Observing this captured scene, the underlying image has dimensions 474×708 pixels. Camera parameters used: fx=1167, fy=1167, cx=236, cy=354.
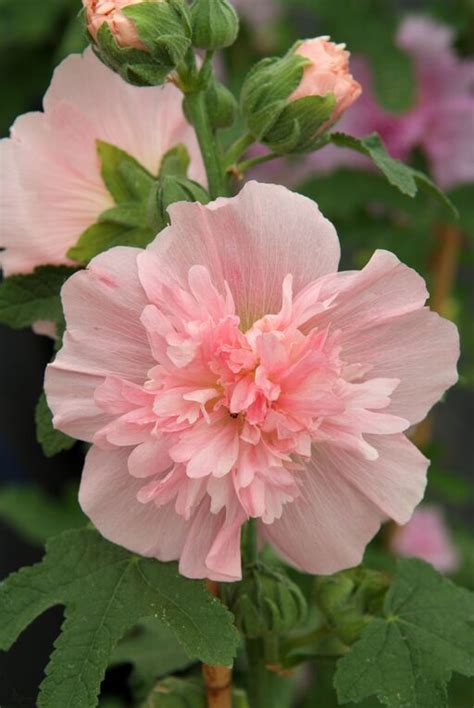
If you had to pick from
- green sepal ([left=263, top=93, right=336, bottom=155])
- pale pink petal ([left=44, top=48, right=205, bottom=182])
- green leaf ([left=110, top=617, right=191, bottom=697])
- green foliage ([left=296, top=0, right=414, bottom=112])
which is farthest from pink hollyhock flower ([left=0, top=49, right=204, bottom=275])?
green foliage ([left=296, top=0, right=414, bottom=112])

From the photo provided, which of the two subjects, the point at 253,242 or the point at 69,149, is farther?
the point at 69,149

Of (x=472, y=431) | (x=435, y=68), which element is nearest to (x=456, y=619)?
(x=435, y=68)

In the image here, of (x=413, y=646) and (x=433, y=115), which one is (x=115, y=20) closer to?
(x=413, y=646)

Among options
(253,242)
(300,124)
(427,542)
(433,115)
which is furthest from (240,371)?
(427,542)

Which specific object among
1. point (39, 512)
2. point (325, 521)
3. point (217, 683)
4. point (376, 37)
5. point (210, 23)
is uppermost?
point (210, 23)

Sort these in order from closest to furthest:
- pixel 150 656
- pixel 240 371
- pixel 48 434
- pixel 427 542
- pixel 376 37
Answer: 1. pixel 240 371
2. pixel 48 434
3. pixel 150 656
4. pixel 376 37
5. pixel 427 542

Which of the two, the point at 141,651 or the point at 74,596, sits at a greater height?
the point at 74,596

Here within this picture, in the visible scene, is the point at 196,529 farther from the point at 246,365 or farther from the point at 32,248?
the point at 32,248

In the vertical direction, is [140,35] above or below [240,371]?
above
